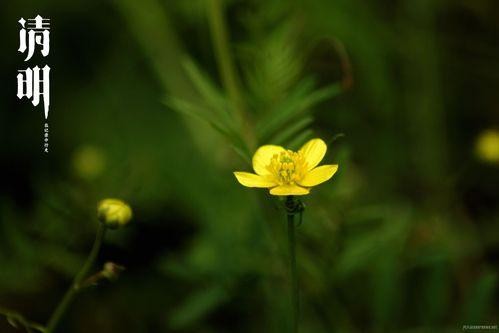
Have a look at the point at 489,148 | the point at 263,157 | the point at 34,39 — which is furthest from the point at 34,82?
the point at 489,148

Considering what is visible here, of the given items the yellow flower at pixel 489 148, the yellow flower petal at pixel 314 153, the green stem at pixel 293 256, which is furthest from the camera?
the yellow flower at pixel 489 148

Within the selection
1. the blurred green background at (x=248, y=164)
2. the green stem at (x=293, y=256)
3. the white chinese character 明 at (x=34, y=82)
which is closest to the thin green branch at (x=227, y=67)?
the blurred green background at (x=248, y=164)

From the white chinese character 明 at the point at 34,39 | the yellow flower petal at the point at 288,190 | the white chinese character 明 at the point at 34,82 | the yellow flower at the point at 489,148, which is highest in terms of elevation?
the white chinese character 明 at the point at 34,39

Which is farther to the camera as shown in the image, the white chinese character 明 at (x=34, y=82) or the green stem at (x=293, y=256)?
the white chinese character 明 at (x=34, y=82)

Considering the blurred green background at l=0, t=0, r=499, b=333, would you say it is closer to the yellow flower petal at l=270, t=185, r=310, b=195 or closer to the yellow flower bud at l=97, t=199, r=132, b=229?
the yellow flower petal at l=270, t=185, r=310, b=195

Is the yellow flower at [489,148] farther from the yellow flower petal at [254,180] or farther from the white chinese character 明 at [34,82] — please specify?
the white chinese character 明 at [34,82]

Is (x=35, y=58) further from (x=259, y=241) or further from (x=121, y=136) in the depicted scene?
(x=259, y=241)

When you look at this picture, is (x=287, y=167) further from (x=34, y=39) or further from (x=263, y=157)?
(x=34, y=39)

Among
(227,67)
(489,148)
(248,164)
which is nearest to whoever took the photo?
(248,164)

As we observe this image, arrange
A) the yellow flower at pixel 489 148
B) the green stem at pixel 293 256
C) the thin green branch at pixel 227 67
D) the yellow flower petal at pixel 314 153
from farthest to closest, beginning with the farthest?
the yellow flower at pixel 489 148, the thin green branch at pixel 227 67, the yellow flower petal at pixel 314 153, the green stem at pixel 293 256
